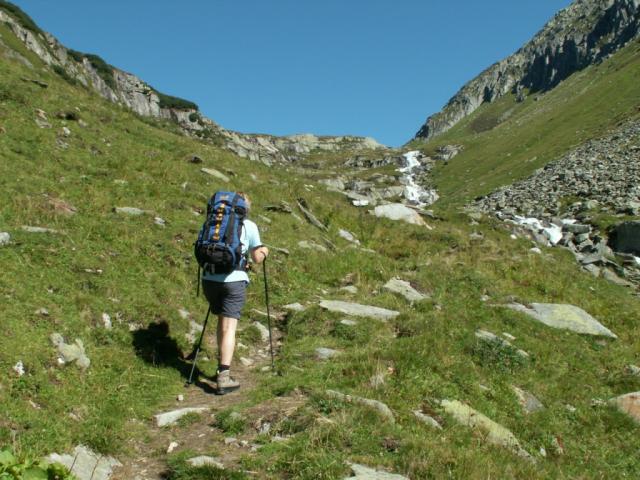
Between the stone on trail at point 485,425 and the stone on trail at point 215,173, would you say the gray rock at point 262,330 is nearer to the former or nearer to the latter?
the stone on trail at point 485,425

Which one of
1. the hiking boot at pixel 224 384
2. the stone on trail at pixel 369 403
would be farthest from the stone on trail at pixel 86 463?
the stone on trail at pixel 369 403

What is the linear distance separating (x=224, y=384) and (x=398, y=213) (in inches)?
691

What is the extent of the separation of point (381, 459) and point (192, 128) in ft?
322

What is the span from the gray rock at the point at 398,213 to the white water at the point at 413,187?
2534cm

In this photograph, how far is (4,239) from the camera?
962 cm

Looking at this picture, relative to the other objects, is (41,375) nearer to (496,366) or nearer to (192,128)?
(496,366)

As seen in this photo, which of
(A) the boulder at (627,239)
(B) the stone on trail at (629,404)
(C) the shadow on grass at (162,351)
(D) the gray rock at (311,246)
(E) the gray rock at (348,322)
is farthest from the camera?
(A) the boulder at (627,239)

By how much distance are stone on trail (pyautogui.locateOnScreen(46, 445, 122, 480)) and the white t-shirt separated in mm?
3003

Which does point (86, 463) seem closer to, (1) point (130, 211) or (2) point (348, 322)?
(2) point (348, 322)

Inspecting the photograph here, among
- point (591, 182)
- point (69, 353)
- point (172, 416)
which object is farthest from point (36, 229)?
point (591, 182)

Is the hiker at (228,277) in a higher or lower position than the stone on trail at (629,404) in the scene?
higher

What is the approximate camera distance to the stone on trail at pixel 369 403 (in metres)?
6.66

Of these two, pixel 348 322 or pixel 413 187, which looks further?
pixel 413 187

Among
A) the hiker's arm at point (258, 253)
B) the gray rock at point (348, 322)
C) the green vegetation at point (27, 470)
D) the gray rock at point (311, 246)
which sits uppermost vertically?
the gray rock at point (311, 246)
